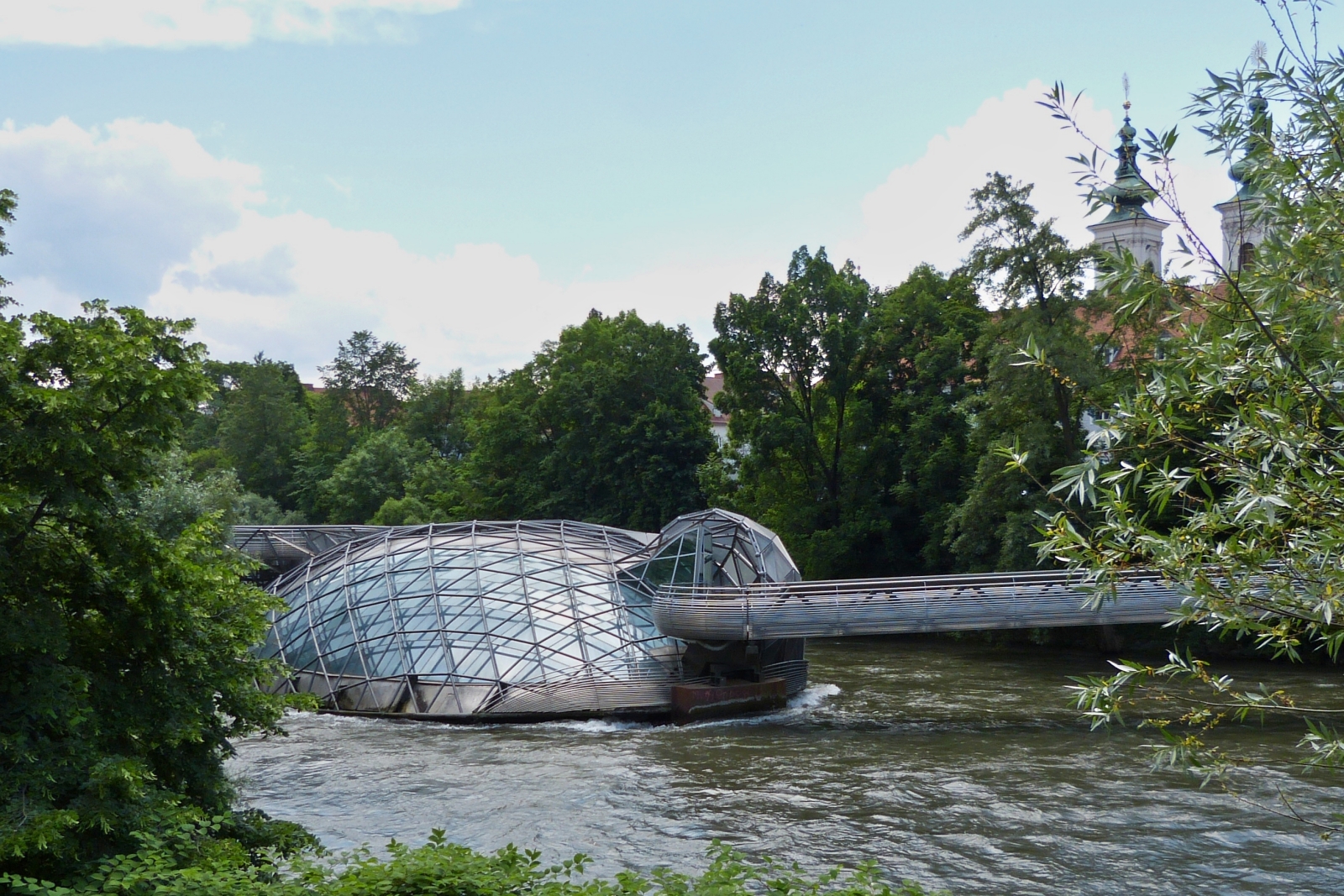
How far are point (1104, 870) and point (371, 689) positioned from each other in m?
17.2

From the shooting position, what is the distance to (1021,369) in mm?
35438

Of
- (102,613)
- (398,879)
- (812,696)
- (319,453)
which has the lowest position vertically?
(812,696)

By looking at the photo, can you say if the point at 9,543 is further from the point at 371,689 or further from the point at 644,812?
the point at 371,689

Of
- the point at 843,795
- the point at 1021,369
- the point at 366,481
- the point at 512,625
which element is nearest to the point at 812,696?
the point at 512,625

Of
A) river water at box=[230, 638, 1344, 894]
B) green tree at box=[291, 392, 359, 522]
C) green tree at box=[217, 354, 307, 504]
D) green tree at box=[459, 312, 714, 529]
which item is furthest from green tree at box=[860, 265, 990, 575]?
green tree at box=[217, 354, 307, 504]

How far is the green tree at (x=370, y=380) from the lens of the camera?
105m

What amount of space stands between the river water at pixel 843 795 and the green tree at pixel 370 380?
274 ft

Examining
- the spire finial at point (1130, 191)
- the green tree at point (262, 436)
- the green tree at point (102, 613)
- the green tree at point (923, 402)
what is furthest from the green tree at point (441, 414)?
the spire finial at point (1130, 191)

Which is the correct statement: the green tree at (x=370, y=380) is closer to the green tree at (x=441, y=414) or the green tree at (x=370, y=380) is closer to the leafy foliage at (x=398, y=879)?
the green tree at (x=441, y=414)

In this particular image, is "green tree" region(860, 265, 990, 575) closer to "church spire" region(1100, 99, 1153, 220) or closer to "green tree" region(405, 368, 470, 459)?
"church spire" region(1100, 99, 1153, 220)

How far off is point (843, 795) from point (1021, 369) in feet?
68.9

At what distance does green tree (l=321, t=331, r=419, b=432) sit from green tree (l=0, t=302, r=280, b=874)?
95827 millimetres

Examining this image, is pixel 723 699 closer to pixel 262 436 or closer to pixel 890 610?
pixel 890 610

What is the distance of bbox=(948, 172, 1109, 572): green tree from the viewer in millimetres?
35656
